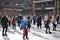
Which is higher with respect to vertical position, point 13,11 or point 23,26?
point 23,26

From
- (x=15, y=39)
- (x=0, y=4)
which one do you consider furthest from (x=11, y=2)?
(x=15, y=39)

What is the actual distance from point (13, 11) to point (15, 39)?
139 feet

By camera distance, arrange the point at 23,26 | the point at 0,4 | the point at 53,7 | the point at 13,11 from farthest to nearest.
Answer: the point at 0,4, the point at 13,11, the point at 53,7, the point at 23,26

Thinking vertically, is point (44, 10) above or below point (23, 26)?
below

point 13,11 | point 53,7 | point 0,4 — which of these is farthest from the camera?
point 0,4

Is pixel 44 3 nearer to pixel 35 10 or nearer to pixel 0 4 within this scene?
pixel 35 10

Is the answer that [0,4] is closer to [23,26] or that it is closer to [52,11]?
[52,11]

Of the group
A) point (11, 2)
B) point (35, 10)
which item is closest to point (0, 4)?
point (11, 2)

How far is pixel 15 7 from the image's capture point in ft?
194

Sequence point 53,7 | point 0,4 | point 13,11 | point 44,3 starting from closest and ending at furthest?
point 53,7 < point 44,3 < point 13,11 < point 0,4

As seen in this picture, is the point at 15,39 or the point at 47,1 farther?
the point at 47,1

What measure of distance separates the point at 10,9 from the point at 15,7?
2001 millimetres

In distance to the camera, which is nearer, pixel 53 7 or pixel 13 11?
pixel 53 7

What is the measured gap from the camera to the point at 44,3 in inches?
2020
